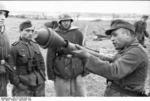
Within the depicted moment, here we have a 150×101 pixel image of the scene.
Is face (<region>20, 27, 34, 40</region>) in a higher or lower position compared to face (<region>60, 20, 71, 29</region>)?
lower

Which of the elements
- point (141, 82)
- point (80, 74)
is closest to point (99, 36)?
point (80, 74)

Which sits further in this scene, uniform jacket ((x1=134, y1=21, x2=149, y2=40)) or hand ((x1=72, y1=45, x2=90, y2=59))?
uniform jacket ((x1=134, y1=21, x2=149, y2=40))

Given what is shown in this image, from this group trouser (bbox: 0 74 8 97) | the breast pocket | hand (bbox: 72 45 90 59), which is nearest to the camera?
hand (bbox: 72 45 90 59)

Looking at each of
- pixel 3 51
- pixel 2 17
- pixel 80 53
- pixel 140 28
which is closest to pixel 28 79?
pixel 3 51

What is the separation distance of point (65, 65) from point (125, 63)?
2.22 meters

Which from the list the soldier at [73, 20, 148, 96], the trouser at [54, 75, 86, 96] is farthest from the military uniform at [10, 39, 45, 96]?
the soldier at [73, 20, 148, 96]

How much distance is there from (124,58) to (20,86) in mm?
2249

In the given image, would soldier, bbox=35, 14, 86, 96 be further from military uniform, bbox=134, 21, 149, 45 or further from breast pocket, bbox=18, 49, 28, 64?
military uniform, bbox=134, 21, 149, 45

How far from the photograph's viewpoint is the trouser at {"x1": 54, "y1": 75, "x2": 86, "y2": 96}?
520 centimetres

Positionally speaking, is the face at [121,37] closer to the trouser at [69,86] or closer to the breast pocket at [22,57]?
the breast pocket at [22,57]

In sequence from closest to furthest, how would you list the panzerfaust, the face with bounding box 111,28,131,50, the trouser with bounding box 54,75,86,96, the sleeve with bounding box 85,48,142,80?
the panzerfaust, the sleeve with bounding box 85,48,142,80, the face with bounding box 111,28,131,50, the trouser with bounding box 54,75,86,96

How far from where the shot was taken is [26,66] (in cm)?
462

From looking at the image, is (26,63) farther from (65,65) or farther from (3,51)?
(65,65)

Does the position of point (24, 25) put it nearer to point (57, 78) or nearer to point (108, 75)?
point (57, 78)
